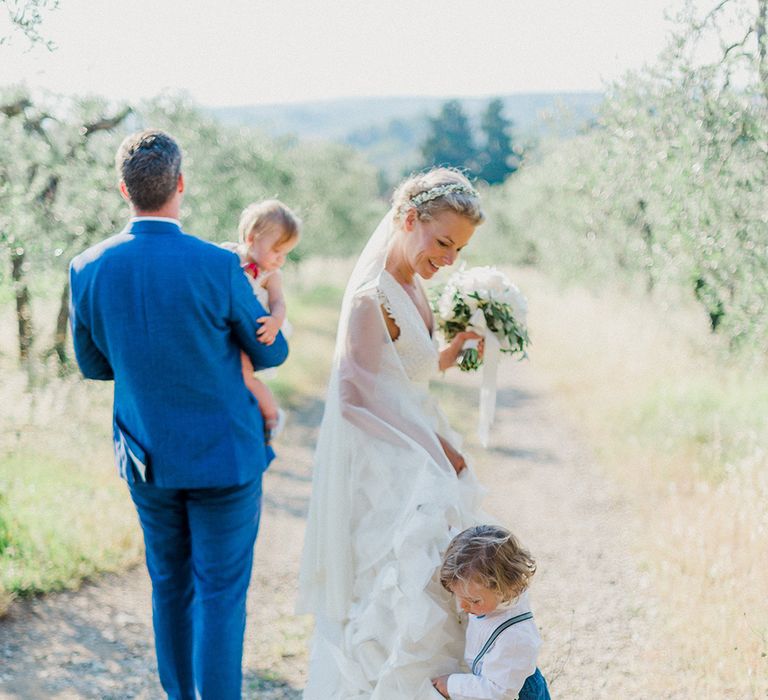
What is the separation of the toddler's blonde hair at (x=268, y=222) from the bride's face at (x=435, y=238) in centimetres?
90

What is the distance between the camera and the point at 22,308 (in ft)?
21.1

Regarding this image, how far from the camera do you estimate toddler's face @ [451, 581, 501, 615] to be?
2.78 meters

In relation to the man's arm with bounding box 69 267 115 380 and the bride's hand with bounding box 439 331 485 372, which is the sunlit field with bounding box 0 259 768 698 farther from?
the man's arm with bounding box 69 267 115 380

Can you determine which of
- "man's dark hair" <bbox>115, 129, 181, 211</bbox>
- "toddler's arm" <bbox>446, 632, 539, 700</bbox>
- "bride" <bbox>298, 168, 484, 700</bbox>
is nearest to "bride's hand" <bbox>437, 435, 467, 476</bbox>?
"bride" <bbox>298, 168, 484, 700</bbox>

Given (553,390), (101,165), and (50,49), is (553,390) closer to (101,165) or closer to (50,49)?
(101,165)

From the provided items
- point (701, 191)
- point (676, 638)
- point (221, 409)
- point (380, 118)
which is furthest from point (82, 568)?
point (380, 118)

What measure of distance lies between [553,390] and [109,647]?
9.24m

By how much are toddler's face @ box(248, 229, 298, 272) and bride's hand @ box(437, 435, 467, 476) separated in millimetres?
1310

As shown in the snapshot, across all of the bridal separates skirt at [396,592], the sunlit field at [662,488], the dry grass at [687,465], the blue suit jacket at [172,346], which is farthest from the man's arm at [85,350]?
the dry grass at [687,465]

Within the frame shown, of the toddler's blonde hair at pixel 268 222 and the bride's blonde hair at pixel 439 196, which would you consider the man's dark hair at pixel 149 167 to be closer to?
the bride's blonde hair at pixel 439 196

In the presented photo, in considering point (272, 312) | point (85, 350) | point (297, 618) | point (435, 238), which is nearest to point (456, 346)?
point (435, 238)

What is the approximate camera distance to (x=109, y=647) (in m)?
4.46

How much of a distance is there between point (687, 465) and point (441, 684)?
4.79m

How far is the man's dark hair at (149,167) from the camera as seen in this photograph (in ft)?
9.22
